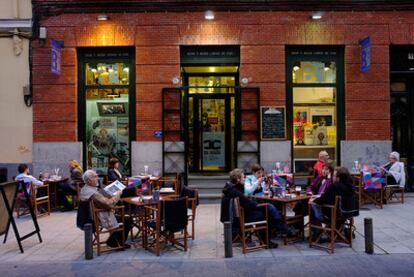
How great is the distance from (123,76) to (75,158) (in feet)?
9.62

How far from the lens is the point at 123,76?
46.5 feet

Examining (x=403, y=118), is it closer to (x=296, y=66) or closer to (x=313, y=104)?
(x=313, y=104)

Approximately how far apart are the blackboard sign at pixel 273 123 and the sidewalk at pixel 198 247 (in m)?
3.92

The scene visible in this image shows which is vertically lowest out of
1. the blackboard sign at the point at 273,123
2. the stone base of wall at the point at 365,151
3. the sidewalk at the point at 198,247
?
the sidewalk at the point at 198,247

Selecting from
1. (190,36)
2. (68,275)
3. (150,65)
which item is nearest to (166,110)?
(150,65)

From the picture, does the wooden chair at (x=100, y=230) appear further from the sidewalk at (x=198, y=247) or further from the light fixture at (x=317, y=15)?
the light fixture at (x=317, y=15)

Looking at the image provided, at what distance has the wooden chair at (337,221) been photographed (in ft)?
25.8

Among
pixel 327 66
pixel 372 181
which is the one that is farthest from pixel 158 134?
pixel 372 181

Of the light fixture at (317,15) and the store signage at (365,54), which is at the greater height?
the light fixture at (317,15)

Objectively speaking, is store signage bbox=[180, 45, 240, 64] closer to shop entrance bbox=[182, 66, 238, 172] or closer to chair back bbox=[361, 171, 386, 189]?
Answer: shop entrance bbox=[182, 66, 238, 172]

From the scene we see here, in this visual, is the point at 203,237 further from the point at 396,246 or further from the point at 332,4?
the point at 332,4

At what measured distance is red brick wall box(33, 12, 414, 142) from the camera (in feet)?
45.1

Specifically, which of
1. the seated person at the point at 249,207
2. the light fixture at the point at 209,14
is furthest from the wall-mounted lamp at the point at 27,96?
the seated person at the point at 249,207

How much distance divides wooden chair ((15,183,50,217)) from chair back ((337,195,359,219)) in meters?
7.28
